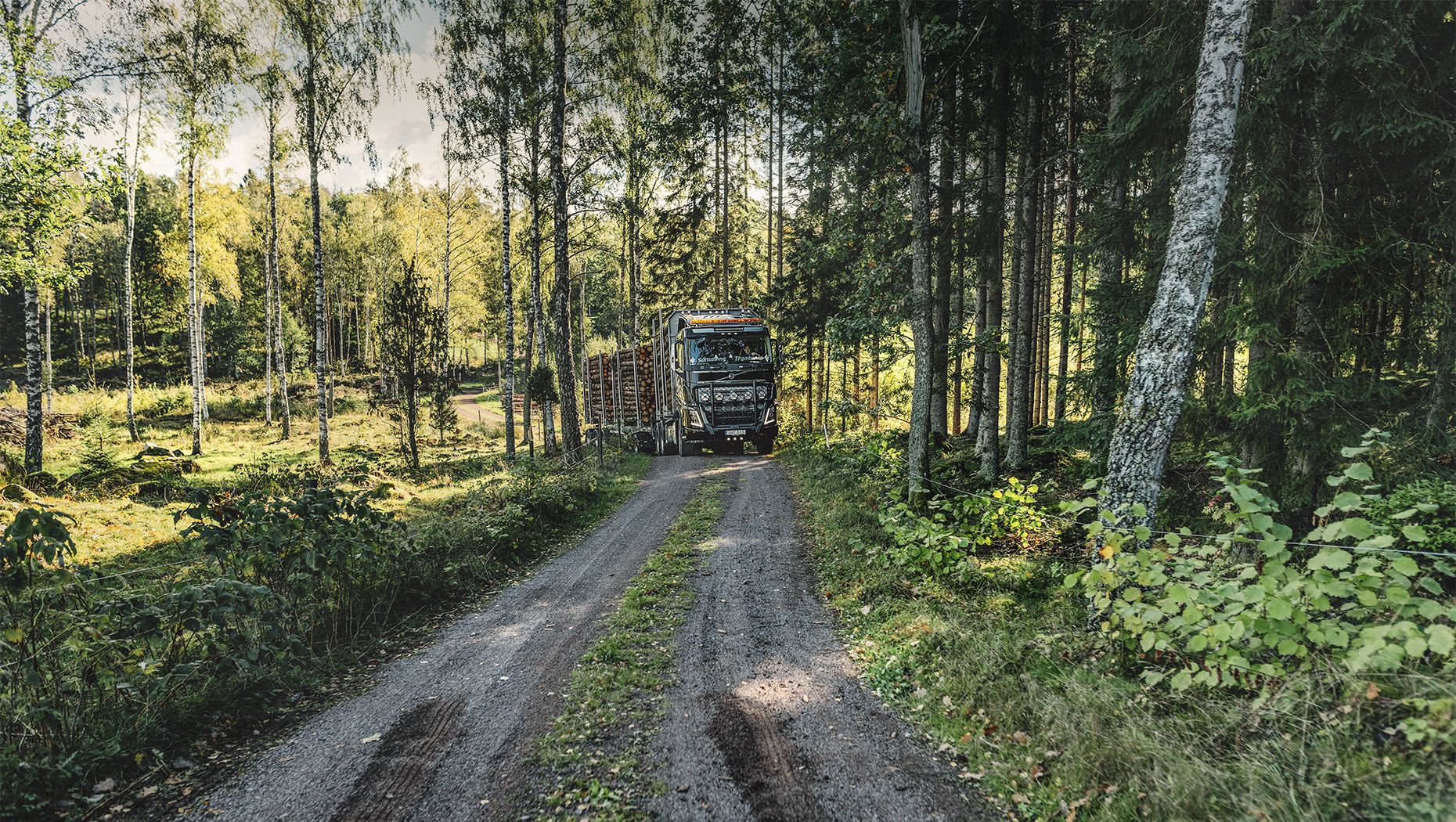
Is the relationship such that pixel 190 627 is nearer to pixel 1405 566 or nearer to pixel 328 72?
pixel 1405 566

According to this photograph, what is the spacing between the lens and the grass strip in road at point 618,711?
11.2 feet

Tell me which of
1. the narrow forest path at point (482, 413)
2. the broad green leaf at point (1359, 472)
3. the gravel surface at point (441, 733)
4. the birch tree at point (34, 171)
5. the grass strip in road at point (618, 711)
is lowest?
the gravel surface at point (441, 733)

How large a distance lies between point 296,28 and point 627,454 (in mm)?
15113

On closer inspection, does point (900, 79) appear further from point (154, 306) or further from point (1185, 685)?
point (154, 306)

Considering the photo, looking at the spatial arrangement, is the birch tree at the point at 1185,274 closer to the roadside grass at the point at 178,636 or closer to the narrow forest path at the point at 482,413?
the roadside grass at the point at 178,636

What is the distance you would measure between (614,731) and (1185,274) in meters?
5.65

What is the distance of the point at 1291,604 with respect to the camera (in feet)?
8.87

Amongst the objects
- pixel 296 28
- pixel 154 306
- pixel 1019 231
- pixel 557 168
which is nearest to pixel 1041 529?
pixel 1019 231

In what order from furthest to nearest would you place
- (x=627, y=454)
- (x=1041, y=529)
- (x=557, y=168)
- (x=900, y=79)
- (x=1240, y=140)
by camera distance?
(x=627, y=454) < (x=557, y=168) < (x=900, y=79) < (x=1041, y=529) < (x=1240, y=140)

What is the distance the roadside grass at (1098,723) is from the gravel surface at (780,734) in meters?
0.27

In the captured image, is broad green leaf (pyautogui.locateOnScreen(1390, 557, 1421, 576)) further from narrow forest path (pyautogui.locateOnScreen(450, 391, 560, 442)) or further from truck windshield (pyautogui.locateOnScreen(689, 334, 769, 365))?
narrow forest path (pyautogui.locateOnScreen(450, 391, 560, 442))

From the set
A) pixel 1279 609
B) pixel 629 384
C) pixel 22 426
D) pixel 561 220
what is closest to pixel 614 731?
pixel 1279 609

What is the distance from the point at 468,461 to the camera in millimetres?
18031

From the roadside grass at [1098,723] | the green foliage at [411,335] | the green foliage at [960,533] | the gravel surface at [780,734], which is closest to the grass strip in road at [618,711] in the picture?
the gravel surface at [780,734]
